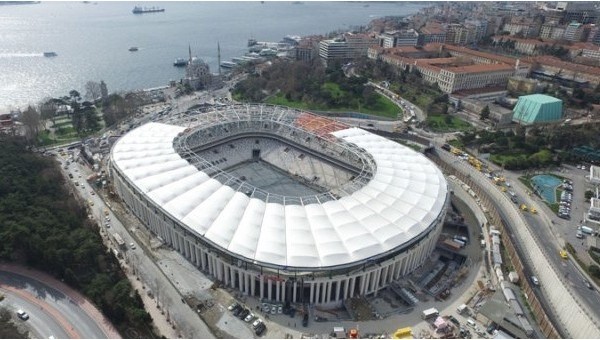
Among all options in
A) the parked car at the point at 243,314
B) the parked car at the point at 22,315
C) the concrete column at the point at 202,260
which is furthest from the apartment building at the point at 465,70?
the parked car at the point at 22,315

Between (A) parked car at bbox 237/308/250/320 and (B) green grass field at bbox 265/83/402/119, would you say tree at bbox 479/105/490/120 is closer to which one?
(B) green grass field at bbox 265/83/402/119

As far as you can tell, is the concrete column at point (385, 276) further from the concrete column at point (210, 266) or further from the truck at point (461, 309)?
the concrete column at point (210, 266)

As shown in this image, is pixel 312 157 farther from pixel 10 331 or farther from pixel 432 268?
pixel 10 331

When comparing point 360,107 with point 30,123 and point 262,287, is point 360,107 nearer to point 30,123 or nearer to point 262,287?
point 262,287

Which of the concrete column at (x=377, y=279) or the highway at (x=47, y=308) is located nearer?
the highway at (x=47, y=308)

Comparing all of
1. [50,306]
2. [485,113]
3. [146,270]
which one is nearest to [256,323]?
[146,270]

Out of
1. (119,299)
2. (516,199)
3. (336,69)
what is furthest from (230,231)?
(336,69)
